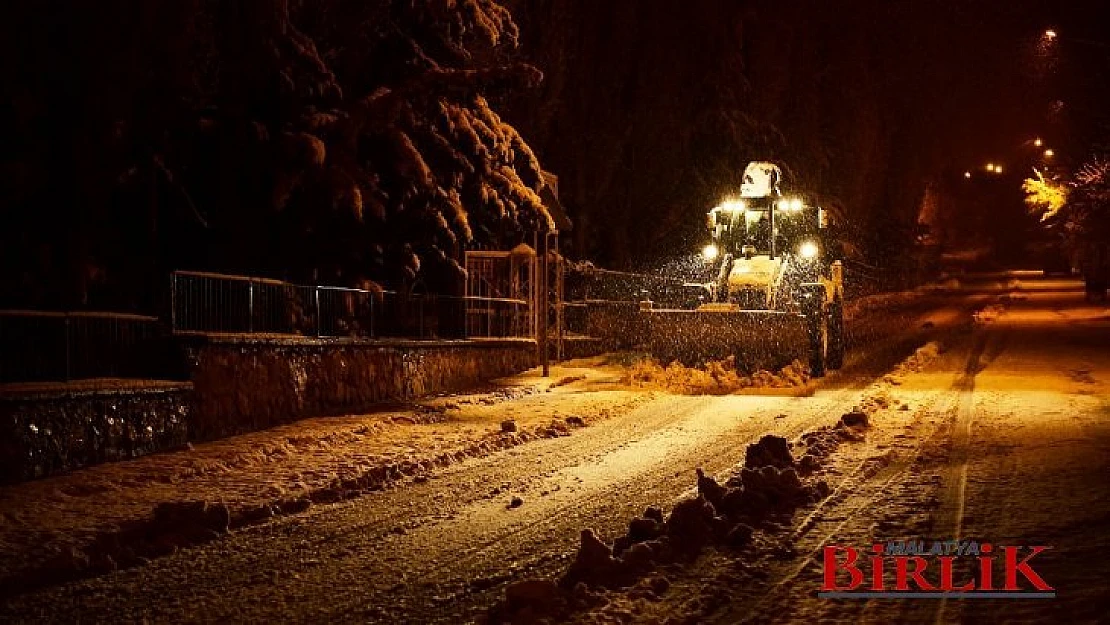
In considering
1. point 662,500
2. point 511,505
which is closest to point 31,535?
point 511,505

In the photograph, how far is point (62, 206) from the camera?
16.8 meters

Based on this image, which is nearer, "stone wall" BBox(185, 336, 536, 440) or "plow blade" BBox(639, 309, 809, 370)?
"stone wall" BBox(185, 336, 536, 440)

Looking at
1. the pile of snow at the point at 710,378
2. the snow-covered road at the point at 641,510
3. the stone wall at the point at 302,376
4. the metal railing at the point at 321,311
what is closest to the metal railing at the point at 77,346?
the metal railing at the point at 321,311

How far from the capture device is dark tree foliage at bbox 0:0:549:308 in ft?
53.2

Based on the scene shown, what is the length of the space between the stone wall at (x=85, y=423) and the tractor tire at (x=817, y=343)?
13.3 metres

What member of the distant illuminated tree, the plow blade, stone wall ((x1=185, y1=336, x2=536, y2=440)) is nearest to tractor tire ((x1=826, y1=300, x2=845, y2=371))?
the plow blade

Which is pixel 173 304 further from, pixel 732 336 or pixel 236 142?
pixel 732 336

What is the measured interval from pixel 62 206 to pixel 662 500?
38.6 feet

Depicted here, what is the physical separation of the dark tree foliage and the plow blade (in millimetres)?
5882

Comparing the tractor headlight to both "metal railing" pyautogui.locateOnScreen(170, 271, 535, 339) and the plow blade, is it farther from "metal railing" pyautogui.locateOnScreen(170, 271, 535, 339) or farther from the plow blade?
"metal railing" pyautogui.locateOnScreen(170, 271, 535, 339)

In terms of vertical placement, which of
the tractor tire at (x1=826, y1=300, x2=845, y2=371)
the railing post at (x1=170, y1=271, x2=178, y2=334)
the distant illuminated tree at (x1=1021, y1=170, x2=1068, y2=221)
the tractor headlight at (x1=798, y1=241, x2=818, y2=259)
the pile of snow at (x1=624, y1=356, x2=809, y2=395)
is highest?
the distant illuminated tree at (x1=1021, y1=170, x2=1068, y2=221)

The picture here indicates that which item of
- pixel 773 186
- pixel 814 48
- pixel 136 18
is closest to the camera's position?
pixel 136 18

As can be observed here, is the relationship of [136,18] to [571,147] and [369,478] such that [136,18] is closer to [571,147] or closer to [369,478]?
[369,478]

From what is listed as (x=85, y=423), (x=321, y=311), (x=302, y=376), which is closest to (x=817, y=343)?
(x=321, y=311)
